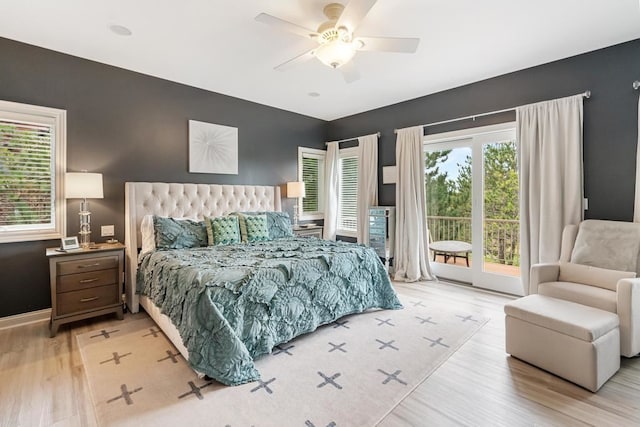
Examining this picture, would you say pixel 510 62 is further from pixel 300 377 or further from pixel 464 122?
pixel 300 377

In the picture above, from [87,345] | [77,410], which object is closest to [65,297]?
[87,345]

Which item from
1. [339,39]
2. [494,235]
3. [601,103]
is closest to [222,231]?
[339,39]

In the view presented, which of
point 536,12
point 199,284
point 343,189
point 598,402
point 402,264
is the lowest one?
point 598,402

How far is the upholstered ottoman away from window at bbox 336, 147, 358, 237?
11.6 ft

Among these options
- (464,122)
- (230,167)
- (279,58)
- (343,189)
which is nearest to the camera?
(279,58)

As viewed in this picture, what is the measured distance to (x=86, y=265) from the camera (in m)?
3.06

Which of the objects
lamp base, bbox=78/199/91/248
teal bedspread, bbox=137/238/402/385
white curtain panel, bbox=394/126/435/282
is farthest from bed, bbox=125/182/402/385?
white curtain panel, bbox=394/126/435/282

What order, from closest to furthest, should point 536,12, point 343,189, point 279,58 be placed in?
point 536,12 < point 279,58 < point 343,189

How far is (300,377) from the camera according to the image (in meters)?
2.23

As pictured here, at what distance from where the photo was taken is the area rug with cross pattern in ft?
6.03

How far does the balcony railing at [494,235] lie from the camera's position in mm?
3984

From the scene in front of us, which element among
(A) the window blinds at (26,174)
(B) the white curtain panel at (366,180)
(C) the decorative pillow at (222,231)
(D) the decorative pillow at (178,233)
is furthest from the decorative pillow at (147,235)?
(B) the white curtain panel at (366,180)

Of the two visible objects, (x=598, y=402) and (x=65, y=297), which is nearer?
(x=598, y=402)

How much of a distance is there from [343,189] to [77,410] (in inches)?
192
